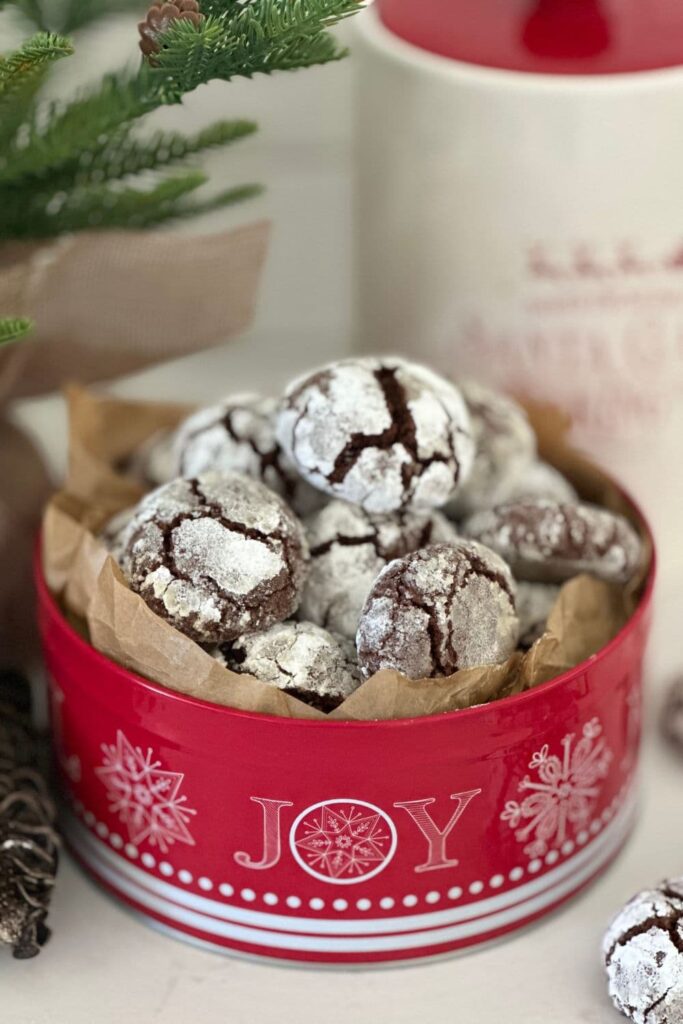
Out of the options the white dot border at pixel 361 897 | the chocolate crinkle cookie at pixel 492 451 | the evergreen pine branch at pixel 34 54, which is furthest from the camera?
the chocolate crinkle cookie at pixel 492 451

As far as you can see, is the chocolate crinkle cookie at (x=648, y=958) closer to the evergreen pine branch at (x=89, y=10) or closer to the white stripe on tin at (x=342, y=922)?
the white stripe on tin at (x=342, y=922)

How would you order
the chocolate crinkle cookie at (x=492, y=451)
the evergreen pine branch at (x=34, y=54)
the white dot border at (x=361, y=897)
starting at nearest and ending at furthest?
the evergreen pine branch at (x=34, y=54) → the white dot border at (x=361, y=897) → the chocolate crinkle cookie at (x=492, y=451)

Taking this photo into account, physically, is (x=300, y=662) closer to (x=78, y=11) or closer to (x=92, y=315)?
(x=92, y=315)

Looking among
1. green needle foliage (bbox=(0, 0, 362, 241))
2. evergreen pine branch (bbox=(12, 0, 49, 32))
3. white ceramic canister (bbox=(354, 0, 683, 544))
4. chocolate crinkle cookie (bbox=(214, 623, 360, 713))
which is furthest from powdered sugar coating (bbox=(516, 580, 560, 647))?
evergreen pine branch (bbox=(12, 0, 49, 32))

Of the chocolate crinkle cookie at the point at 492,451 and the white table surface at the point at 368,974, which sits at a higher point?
the chocolate crinkle cookie at the point at 492,451

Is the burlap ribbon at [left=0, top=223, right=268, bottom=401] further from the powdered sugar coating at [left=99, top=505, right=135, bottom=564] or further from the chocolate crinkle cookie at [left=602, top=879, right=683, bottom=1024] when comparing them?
the chocolate crinkle cookie at [left=602, top=879, right=683, bottom=1024]

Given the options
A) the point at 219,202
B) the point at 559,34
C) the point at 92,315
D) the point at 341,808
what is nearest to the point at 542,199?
the point at 559,34

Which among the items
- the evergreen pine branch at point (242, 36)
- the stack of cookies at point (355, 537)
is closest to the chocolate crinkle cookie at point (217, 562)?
the stack of cookies at point (355, 537)

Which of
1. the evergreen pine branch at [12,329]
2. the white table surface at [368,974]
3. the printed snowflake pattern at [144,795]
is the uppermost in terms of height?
the evergreen pine branch at [12,329]
